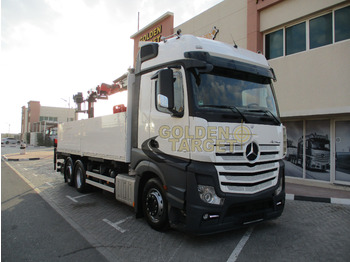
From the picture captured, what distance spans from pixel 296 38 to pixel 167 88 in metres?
7.52

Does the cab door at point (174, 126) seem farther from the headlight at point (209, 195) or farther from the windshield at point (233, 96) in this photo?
the headlight at point (209, 195)

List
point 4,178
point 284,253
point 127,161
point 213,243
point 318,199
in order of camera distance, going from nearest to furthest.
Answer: point 284,253, point 213,243, point 127,161, point 318,199, point 4,178

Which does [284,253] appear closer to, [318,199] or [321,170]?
[318,199]

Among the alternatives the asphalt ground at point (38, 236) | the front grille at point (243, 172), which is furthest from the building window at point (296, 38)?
the asphalt ground at point (38, 236)

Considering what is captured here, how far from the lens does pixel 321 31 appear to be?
820cm

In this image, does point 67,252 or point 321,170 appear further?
point 321,170

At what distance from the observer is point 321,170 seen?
8508 mm

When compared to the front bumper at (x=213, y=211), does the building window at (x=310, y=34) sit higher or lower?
higher

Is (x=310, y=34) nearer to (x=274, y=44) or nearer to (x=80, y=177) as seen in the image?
(x=274, y=44)

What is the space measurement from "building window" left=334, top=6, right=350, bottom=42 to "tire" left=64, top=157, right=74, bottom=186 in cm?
986

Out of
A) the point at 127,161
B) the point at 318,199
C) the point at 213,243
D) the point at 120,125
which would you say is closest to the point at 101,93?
the point at 120,125

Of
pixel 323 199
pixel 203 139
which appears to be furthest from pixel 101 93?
pixel 323 199

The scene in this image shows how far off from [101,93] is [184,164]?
17.1 feet

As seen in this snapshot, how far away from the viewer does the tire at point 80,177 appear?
7.17 metres
